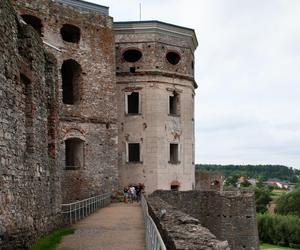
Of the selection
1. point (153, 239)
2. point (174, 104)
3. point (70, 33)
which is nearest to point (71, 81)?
point (70, 33)

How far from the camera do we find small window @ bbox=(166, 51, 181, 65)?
30703 millimetres

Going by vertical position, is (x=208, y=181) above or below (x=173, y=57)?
below

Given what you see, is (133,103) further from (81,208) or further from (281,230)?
(281,230)

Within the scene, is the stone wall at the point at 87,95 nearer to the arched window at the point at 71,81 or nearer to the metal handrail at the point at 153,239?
the arched window at the point at 71,81

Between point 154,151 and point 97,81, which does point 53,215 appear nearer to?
point 97,81

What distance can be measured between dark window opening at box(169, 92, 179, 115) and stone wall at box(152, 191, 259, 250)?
6696mm

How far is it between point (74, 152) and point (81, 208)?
7.85m

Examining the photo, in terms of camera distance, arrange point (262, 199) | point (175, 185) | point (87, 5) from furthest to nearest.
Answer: point (262, 199), point (175, 185), point (87, 5)

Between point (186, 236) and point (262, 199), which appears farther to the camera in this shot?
point (262, 199)

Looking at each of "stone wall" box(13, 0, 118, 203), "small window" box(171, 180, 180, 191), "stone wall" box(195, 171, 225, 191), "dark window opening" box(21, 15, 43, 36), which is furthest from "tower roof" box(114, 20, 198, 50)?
"stone wall" box(195, 171, 225, 191)

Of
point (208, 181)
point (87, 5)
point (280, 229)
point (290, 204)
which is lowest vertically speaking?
point (280, 229)

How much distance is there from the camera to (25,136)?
11891mm

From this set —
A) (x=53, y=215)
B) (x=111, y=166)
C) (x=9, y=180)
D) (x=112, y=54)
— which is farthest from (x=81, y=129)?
(x=9, y=180)

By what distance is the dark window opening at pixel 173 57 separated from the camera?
30.7 meters
